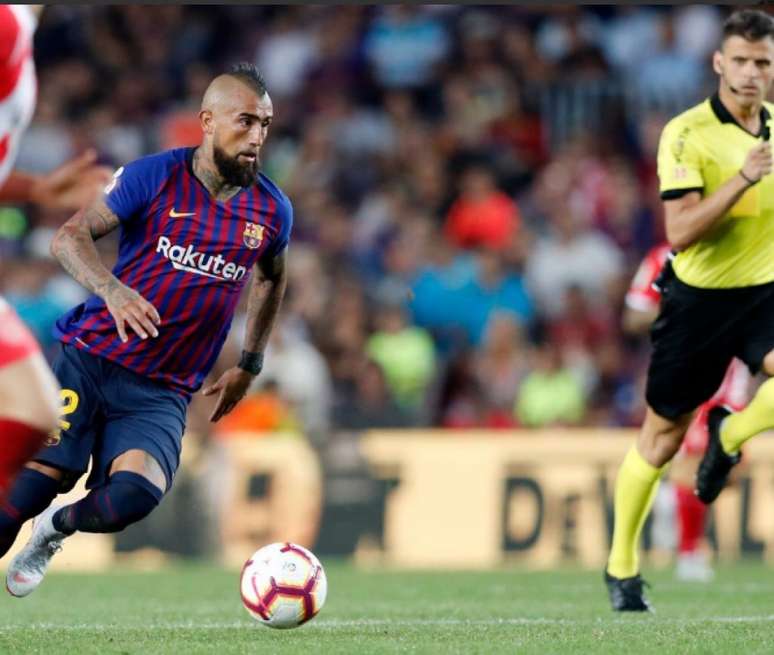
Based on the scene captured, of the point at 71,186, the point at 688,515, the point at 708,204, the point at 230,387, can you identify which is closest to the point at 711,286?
the point at 708,204

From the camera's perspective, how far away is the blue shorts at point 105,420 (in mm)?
7074

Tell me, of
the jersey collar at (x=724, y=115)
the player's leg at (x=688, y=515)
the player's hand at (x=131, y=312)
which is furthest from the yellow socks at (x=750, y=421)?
the player's leg at (x=688, y=515)

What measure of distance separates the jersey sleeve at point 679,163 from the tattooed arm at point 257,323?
1676mm

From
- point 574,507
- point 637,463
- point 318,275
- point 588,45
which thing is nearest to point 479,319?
point 318,275

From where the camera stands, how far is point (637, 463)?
8.23 metres

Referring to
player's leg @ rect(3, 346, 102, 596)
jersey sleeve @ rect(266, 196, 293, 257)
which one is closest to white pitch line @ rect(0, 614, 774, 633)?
player's leg @ rect(3, 346, 102, 596)

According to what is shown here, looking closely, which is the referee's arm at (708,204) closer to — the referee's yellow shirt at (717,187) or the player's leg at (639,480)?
the referee's yellow shirt at (717,187)

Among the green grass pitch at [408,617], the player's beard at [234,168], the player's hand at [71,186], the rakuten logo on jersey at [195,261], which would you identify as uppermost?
the player's beard at [234,168]

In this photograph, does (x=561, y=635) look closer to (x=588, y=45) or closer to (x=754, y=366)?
(x=754, y=366)

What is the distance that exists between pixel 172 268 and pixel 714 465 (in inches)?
104

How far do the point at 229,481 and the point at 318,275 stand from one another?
2714 mm

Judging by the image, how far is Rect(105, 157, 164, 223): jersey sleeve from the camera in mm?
7141

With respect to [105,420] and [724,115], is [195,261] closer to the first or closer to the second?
[105,420]

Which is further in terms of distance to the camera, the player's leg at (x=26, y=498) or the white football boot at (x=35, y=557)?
the white football boot at (x=35, y=557)
